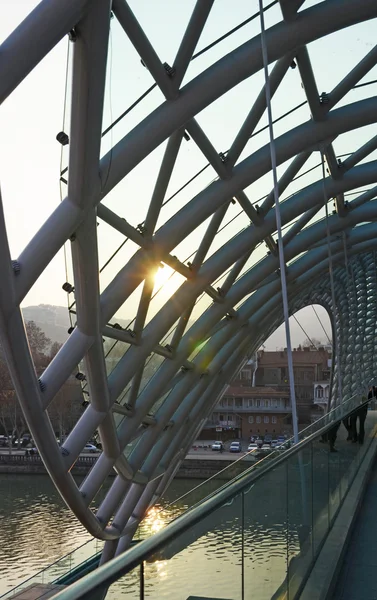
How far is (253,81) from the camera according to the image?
60.3 feet

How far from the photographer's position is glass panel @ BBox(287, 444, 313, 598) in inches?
271

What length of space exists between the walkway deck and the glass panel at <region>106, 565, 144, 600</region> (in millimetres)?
4600

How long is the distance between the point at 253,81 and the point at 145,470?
19576 millimetres

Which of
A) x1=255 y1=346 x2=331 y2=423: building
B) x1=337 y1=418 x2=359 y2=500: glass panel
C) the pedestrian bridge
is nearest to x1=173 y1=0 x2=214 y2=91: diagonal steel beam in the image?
the pedestrian bridge

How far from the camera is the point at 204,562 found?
166 inches

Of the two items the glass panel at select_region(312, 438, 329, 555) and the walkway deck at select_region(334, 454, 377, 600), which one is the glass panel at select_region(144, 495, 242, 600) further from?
the glass panel at select_region(312, 438, 329, 555)

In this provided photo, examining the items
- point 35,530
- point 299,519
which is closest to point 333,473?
point 299,519

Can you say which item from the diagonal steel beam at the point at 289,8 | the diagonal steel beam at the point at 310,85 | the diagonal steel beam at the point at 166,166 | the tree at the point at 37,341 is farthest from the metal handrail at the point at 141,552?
the tree at the point at 37,341

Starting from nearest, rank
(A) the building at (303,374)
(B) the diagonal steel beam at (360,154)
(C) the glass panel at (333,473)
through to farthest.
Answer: (C) the glass panel at (333,473) → (B) the diagonal steel beam at (360,154) → (A) the building at (303,374)

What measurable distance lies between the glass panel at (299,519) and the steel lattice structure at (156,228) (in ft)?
17.8

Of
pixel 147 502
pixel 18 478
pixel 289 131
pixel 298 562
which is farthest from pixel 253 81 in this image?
pixel 18 478

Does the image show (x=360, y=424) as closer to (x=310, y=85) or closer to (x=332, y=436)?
(x=332, y=436)

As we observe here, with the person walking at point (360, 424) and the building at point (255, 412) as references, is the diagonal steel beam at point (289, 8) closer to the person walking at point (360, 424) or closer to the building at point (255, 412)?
the person walking at point (360, 424)

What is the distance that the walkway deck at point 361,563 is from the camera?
725cm
